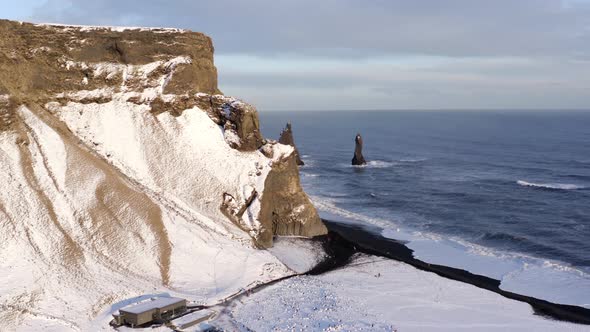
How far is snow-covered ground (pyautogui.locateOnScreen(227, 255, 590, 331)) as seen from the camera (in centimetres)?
3362

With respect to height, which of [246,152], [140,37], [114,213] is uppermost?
[140,37]

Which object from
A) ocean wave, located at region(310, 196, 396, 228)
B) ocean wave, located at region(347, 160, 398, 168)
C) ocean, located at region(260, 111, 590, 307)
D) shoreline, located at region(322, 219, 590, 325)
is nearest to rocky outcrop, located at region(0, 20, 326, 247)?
shoreline, located at region(322, 219, 590, 325)

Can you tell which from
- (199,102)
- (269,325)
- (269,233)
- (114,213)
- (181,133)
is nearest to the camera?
(269,325)

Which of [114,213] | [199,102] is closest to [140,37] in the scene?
[199,102]

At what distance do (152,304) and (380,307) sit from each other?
1586 centimetres

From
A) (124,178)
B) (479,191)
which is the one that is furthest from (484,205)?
(124,178)

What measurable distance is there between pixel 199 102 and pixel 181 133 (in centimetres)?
530

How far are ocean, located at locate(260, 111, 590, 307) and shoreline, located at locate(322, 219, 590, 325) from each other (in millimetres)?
1349

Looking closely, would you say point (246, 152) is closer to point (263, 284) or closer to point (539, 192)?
point (263, 284)

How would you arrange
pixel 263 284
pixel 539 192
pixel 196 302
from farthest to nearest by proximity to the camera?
pixel 539 192
pixel 263 284
pixel 196 302

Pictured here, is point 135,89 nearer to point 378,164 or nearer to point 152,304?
point 152,304

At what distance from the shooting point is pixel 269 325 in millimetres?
32969

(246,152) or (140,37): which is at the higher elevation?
(140,37)

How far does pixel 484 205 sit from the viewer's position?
6731 centimetres
